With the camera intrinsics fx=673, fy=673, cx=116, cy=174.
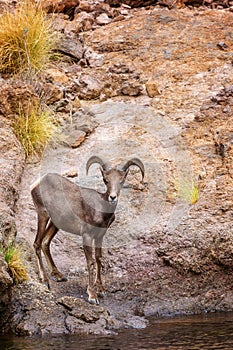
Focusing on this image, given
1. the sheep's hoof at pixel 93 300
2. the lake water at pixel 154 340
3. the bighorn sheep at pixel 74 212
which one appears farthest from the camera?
the bighorn sheep at pixel 74 212

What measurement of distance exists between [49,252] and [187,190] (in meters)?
2.74

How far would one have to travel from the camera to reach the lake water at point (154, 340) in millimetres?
7261

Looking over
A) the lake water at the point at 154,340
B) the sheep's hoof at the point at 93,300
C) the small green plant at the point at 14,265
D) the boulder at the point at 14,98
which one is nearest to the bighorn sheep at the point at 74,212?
the sheep's hoof at the point at 93,300

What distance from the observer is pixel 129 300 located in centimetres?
959

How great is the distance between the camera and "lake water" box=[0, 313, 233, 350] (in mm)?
7261

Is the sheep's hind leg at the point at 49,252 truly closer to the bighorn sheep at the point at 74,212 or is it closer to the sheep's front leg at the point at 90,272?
the bighorn sheep at the point at 74,212

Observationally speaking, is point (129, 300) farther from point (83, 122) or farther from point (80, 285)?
point (83, 122)

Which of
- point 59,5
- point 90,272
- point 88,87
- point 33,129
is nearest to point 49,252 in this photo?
point 90,272

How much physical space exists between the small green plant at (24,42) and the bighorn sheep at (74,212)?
4.30 metres

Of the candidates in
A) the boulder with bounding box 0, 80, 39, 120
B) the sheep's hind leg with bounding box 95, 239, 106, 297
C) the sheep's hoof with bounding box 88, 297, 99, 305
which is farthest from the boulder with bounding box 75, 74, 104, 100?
the sheep's hoof with bounding box 88, 297, 99, 305

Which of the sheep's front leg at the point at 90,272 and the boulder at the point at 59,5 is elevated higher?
the boulder at the point at 59,5

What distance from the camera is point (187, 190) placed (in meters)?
11.3

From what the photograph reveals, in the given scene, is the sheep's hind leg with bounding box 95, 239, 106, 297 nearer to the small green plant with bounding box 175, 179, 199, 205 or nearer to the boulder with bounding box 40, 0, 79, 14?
the small green plant with bounding box 175, 179, 199, 205

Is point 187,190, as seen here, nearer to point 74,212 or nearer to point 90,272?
point 74,212
